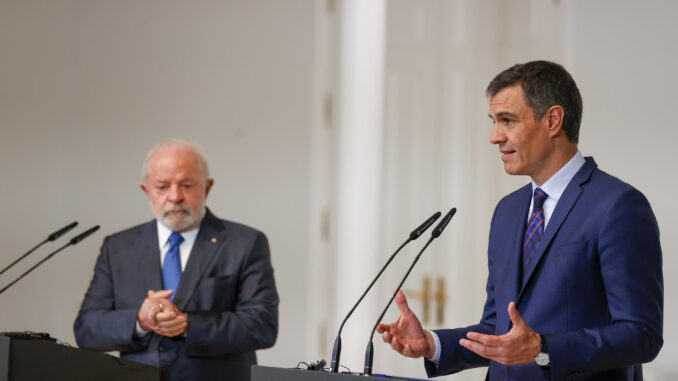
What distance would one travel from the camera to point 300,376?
1.88 meters

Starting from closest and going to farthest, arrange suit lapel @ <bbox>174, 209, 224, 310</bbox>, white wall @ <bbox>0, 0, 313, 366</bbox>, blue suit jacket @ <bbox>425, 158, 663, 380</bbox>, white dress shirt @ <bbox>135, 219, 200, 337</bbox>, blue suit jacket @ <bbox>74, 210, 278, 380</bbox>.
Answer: blue suit jacket @ <bbox>425, 158, 663, 380</bbox>
blue suit jacket @ <bbox>74, 210, 278, 380</bbox>
suit lapel @ <bbox>174, 209, 224, 310</bbox>
white dress shirt @ <bbox>135, 219, 200, 337</bbox>
white wall @ <bbox>0, 0, 313, 366</bbox>

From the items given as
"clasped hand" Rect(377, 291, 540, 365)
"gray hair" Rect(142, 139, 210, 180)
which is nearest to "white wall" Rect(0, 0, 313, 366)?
"gray hair" Rect(142, 139, 210, 180)

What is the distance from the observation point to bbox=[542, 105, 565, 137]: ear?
7.60 feet

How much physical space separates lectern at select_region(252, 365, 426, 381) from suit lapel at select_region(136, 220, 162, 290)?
4.58 feet

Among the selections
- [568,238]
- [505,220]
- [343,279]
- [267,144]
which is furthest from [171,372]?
[267,144]

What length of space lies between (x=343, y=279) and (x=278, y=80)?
1.24m

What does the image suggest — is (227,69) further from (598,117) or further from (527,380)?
(527,380)

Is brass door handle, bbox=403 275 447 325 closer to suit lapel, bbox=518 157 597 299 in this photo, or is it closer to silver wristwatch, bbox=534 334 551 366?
suit lapel, bbox=518 157 597 299

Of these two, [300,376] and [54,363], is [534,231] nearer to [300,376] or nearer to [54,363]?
[300,376]

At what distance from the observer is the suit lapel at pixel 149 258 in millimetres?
3279

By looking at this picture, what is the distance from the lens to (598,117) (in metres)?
4.23

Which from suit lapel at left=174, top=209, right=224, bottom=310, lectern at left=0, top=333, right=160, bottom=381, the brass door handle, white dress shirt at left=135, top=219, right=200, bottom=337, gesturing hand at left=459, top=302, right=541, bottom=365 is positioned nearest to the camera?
gesturing hand at left=459, top=302, right=541, bottom=365

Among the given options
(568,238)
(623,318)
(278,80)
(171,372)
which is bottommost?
(171,372)

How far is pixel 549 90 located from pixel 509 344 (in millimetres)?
740
